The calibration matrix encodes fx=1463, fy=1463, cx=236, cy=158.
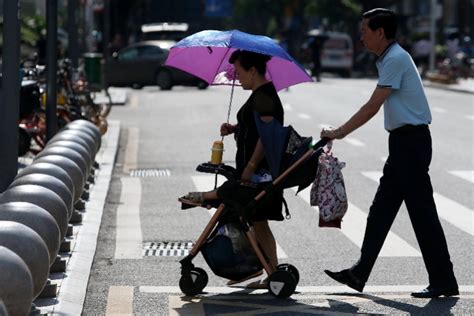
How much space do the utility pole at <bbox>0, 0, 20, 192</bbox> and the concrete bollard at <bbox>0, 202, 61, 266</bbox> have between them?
124 inches

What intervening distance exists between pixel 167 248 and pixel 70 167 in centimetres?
98

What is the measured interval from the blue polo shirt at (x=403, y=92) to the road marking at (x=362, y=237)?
7.82 feet

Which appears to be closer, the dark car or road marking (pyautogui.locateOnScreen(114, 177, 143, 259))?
road marking (pyautogui.locateOnScreen(114, 177, 143, 259))

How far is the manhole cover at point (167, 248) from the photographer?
11.0 meters

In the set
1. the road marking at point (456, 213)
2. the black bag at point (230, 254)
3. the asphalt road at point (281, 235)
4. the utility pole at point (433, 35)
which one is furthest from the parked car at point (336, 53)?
the black bag at point (230, 254)

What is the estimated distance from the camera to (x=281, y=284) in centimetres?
883

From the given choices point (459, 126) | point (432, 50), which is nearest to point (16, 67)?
point (459, 126)

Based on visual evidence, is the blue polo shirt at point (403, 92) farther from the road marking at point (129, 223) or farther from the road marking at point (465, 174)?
the road marking at point (465, 174)

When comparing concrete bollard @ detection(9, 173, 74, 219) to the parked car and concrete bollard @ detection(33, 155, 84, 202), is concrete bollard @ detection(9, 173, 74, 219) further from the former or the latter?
the parked car

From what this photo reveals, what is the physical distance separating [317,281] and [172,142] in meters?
13.3

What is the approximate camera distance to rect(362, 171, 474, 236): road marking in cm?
1276

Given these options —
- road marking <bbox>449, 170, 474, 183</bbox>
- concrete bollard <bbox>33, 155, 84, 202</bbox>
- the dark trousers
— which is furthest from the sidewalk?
the dark trousers

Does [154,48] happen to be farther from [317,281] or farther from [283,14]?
[283,14]

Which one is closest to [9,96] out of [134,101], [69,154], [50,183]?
[69,154]
